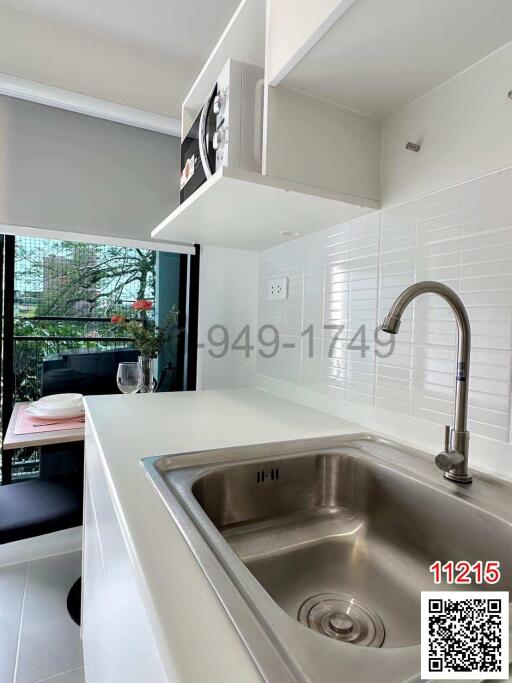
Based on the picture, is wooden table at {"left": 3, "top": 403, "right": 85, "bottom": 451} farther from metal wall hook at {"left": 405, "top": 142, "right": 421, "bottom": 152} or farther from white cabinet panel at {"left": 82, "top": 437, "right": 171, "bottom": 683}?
metal wall hook at {"left": 405, "top": 142, "right": 421, "bottom": 152}

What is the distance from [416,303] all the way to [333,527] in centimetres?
57

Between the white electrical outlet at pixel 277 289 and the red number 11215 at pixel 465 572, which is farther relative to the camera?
the white electrical outlet at pixel 277 289

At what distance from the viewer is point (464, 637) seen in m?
0.39

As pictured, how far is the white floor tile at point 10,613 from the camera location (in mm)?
1264

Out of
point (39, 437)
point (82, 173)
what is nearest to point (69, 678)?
point (39, 437)

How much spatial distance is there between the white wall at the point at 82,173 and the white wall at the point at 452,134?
54.6 inches

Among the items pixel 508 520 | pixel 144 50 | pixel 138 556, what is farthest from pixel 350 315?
pixel 144 50

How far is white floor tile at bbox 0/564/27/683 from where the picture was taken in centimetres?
126

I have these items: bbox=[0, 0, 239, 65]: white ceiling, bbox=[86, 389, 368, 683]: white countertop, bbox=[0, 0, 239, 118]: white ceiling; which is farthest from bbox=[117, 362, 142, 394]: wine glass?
bbox=[0, 0, 239, 65]: white ceiling

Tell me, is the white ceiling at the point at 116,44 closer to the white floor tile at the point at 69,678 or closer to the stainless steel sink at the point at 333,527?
the stainless steel sink at the point at 333,527

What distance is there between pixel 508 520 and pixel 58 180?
2.11m

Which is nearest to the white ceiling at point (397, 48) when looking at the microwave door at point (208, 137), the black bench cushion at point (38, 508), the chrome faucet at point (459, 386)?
the microwave door at point (208, 137)

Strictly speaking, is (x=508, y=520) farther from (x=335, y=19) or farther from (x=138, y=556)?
(x=335, y=19)

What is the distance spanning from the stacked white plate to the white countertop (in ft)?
1.24
